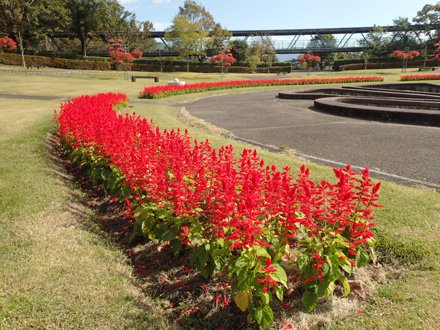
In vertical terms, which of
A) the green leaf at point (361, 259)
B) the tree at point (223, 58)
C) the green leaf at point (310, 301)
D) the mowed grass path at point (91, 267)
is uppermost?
the tree at point (223, 58)

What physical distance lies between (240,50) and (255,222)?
239 feet

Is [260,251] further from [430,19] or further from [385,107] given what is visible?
[430,19]

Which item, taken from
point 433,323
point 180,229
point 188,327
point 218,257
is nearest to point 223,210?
point 218,257

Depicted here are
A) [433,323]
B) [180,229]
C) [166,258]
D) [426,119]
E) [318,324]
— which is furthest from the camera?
[426,119]

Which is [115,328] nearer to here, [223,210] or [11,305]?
[11,305]

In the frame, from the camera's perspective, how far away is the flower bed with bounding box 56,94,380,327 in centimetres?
273

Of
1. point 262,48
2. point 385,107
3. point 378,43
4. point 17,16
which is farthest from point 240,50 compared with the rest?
point 385,107

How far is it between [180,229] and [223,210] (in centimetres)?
85

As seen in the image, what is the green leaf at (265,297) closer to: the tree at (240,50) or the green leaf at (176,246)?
the green leaf at (176,246)

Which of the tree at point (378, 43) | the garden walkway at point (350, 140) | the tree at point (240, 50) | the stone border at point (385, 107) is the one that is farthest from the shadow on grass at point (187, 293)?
the tree at point (378, 43)

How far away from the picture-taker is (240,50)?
70.9 metres

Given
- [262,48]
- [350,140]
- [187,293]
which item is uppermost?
[262,48]

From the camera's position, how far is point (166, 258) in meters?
4.05

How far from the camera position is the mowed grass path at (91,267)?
288 cm
